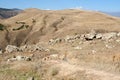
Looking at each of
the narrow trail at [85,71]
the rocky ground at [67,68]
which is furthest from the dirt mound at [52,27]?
the narrow trail at [85,71]

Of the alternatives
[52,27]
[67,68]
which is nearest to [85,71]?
[67,68]

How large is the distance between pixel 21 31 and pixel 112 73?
256 feet

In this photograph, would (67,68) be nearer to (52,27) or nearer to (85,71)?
(85,71)

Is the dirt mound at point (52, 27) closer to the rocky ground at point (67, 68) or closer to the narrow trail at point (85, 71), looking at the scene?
the rocky ground at point (67, 68)

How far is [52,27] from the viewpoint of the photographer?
9600cm

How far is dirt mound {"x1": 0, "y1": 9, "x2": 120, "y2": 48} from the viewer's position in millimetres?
84875

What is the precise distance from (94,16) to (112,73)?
293 feet

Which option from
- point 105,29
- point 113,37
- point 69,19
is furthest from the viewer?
point 69,19

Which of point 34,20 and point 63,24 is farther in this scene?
point 34,20

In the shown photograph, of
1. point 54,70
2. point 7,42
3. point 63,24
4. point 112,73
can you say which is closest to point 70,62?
point 54,70

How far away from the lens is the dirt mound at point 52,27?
8488 cm

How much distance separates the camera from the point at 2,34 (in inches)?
3760

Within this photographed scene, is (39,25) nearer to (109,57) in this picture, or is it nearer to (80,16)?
(80,16)

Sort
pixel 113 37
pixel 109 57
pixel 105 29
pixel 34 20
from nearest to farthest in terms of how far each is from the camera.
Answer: pixel 109 57
pixel 113 37
pixel 105 29
pixel 34 20
